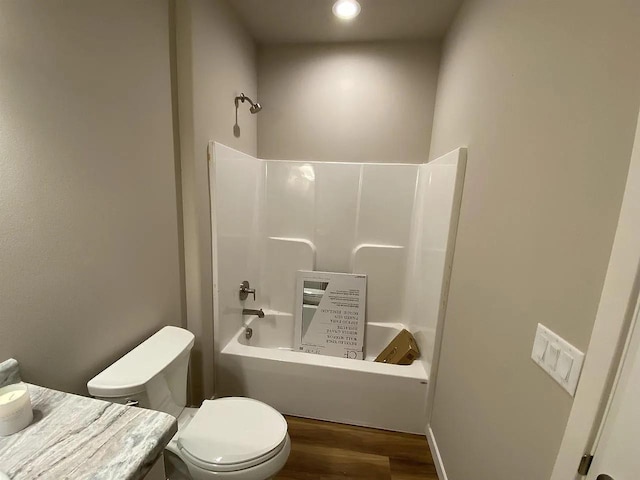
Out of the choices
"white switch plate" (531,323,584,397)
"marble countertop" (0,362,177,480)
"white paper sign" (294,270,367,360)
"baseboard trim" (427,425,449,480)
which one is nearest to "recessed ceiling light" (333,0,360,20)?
"white paper sign" (294,270,367,360)

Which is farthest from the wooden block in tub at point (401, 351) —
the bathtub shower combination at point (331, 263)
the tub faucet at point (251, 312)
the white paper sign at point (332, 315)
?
the tub faucet at point (251, 312)

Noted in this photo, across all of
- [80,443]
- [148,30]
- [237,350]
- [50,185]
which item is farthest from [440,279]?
[148,30]

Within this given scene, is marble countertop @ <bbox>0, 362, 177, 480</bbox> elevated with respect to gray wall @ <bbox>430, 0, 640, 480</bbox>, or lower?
lower

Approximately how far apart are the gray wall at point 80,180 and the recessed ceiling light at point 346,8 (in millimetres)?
991

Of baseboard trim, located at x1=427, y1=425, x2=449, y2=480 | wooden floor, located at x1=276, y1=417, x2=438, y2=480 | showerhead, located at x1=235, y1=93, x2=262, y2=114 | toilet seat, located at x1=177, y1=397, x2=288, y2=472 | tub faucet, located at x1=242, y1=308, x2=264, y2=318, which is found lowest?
wooden floor, located at x1=276, y1=417, x2=438, y2=480

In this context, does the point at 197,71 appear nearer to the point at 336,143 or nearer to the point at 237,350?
the point at 336,143

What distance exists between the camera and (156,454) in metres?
0.65

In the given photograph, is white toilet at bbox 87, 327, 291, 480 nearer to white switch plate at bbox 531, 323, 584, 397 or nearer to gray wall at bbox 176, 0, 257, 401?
gray wall at bbox 176, 0, 257, 401

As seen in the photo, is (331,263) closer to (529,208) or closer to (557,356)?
(529,208)

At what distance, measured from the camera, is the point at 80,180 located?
0.96 metres

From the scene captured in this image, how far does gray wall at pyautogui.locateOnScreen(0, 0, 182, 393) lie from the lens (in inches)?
30.6

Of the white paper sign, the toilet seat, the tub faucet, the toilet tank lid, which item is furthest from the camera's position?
the white paper sign

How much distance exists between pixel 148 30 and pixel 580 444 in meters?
2.03

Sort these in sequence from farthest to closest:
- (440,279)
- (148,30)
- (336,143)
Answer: (336,143) → (440,279) → (148,30)
